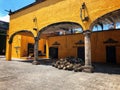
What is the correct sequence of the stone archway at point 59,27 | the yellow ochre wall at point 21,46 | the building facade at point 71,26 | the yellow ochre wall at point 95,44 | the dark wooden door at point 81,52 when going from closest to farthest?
the building facade at point 71,26, the stone archway at point 59,27, the yellow ochre wall at point 95,44, the dark wooden door at point 81,52, the yellow ochre wall at point 21,46

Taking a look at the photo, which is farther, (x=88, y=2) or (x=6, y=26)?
(x=6, y=26)

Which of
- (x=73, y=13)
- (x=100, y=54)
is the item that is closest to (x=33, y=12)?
(x=73, y=13)

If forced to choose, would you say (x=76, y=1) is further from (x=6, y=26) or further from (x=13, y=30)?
(x=6, y=26)

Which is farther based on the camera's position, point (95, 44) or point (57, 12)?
point (95, 44)

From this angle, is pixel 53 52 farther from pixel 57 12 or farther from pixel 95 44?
pixel 57 12

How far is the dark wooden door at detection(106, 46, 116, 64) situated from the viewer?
53.8ft

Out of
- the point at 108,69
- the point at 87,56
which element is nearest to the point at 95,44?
the point at 108,69

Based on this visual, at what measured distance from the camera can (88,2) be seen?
1096cm

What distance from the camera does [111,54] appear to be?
1664 cm

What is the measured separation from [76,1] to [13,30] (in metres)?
11.3

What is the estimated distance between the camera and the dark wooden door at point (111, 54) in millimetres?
16408

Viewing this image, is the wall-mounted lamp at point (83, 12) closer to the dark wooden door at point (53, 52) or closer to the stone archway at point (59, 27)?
the stone archway at point (59, 27)

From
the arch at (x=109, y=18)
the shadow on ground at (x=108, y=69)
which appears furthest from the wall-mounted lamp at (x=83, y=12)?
the shadow on ground at (x=108, y=69)

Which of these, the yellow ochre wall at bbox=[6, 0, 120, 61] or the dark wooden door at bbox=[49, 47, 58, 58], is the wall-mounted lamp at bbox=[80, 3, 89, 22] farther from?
the dark wooden door at bbox=[49, 47, 58, 58]
